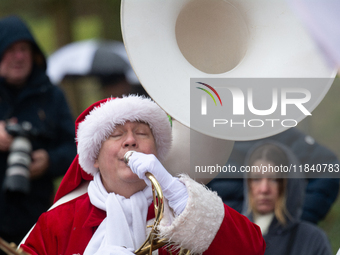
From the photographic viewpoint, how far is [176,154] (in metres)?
1.74

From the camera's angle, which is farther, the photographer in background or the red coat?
the photographer in background

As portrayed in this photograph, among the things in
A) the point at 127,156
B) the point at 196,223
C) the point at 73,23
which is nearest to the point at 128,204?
the point at 127,156

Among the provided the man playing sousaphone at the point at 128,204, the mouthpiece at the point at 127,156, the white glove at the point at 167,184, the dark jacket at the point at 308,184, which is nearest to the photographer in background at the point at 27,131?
the man playing sousaphone at the point at 128,204

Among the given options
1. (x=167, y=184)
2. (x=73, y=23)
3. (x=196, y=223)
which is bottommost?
(x=196, y=223)

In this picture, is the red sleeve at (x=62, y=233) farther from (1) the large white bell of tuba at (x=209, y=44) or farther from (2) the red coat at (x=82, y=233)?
(1) the large white bell of tuba at (x=209, y=44)

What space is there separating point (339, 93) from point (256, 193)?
1.08 metres

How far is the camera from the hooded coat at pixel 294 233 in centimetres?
198

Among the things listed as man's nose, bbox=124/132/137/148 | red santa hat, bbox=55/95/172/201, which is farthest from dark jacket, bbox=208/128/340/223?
man's nose, bbox=124/132/137/148

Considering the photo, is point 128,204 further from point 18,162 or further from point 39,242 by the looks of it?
point 18,162

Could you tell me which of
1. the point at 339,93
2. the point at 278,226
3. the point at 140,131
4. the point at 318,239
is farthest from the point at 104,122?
the point at 339,93

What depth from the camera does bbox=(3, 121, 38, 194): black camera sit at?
2178 millimetres

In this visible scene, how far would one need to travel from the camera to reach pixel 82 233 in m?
1.52

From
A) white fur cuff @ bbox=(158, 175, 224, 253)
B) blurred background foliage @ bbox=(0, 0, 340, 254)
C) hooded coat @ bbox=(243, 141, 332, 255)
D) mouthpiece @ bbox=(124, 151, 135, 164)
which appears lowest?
hooded coat @ bbox=(243, 141, 332, 255)

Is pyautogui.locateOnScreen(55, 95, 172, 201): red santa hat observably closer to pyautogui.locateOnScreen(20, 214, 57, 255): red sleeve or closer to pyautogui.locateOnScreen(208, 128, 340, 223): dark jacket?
pyautogui.locateOnScreen(20, 214, 57, 255): red sleeve
